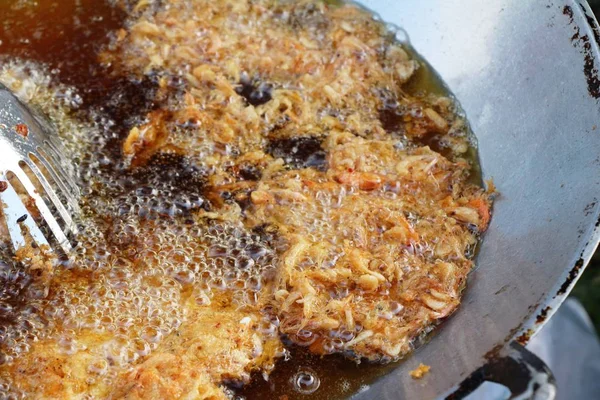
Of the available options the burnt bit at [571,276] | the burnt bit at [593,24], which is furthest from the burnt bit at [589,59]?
the burnt bit at [571,276]

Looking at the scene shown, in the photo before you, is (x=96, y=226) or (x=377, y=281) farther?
(x=96, y=226)

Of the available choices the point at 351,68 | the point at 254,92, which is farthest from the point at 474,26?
the point at 254,92

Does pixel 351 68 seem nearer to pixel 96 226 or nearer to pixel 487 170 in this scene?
pixel 487 170

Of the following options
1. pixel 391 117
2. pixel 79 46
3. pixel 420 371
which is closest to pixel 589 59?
pixel 391 117

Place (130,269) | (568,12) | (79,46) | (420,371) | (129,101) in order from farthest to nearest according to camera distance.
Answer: (79,46)
(129,101)
(568,12)
(130,269)
(420,371)

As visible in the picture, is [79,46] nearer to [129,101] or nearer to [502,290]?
[129,101]

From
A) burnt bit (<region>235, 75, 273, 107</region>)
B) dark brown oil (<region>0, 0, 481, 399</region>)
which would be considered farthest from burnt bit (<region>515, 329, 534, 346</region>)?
burnt bit (<region>235, 75, 273, 107</region>)

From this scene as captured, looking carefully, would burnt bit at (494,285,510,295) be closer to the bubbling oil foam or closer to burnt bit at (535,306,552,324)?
burnt bit at (535,306,552,324)

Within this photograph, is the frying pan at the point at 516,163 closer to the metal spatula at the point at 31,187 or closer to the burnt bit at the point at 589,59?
the burnt bit at the point at 589,59
